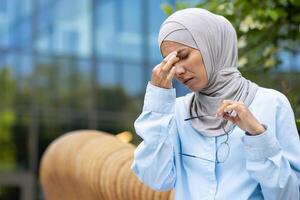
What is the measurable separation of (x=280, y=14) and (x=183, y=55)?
219cm

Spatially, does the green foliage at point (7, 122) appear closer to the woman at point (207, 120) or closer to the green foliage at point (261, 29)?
the green foliage at point (261, 29)

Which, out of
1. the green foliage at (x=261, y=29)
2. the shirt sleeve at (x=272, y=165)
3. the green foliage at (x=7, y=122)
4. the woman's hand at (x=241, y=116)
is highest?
the woman's hand at (x=241, y=116)

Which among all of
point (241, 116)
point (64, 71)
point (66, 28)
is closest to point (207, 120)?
point (241, 116)

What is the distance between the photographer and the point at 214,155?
7.73 feet

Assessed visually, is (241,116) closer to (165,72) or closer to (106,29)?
(165,72)

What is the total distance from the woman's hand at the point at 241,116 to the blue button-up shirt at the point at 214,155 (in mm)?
25

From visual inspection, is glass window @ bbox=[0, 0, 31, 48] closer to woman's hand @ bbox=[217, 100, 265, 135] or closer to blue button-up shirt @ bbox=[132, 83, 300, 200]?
blue button-up shirt @ bbox=[132, 83, 300, 200]

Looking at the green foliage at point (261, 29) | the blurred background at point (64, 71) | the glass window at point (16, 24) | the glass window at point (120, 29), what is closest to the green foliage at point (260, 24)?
the green foliage at point (261, 29)

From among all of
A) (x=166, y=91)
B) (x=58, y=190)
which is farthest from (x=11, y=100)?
(x=166, y=91)

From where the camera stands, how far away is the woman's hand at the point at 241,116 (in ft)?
7.14

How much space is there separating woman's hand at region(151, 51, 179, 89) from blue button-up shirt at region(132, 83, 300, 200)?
2 cm

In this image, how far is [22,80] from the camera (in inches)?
763

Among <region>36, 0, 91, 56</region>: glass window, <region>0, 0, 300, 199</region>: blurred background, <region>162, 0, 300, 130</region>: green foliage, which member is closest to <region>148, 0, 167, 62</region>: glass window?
<region>0, 0, 300, 199</region>: blurred background

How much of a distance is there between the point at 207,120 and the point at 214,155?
0.11 meters
